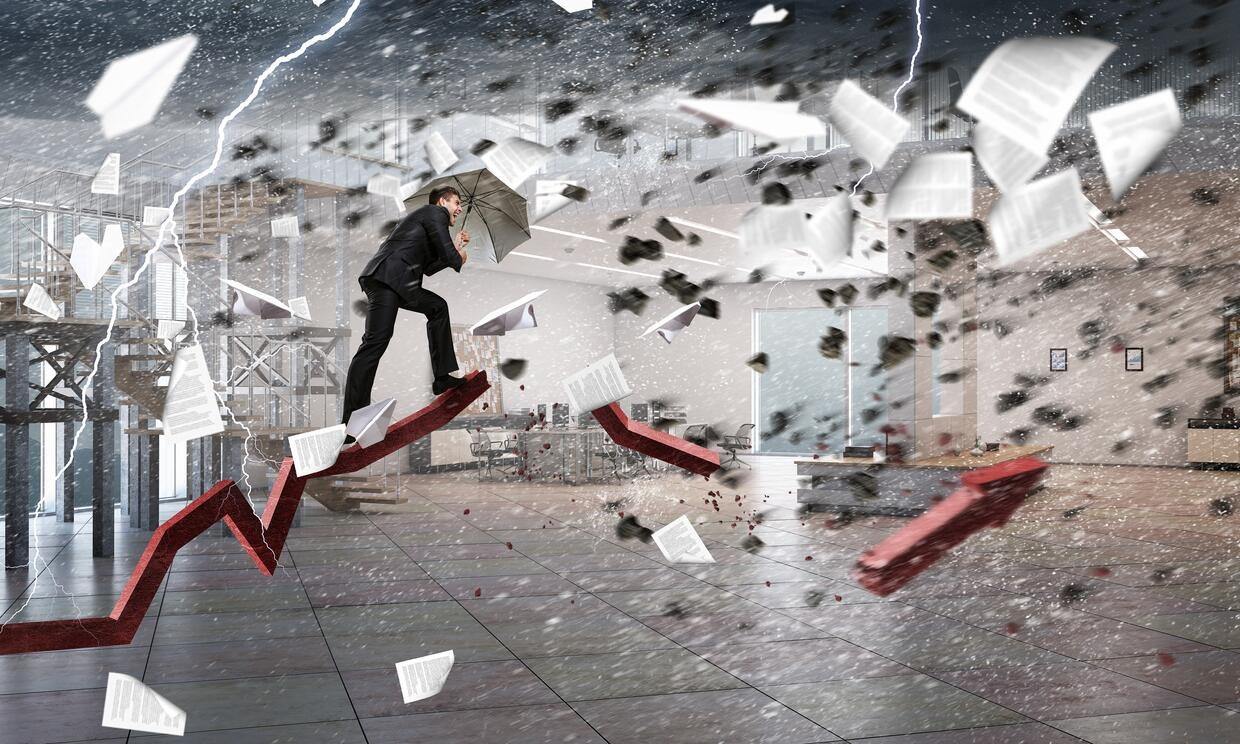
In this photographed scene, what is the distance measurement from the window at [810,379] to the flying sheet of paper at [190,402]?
16.9 m

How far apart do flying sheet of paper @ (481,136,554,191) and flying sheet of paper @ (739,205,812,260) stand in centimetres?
30

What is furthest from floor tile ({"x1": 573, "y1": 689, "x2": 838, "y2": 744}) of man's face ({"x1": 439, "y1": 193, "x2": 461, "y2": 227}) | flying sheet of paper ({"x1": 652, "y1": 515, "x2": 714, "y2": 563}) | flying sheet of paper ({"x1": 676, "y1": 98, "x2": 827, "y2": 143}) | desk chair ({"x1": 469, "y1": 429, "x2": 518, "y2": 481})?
desk chair ({"x1": 469, "y1": 429, "x2": 518, "y2": 481})

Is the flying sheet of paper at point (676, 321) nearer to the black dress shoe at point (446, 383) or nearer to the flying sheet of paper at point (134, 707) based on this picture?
the black dress shoe at point (446, 383)

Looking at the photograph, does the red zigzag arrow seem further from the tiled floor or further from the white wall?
the white wall

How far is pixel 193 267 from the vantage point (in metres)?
9.81

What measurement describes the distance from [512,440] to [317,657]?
969 cm

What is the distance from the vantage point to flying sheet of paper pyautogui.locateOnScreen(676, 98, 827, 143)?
1.07m

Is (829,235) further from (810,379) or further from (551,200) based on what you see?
(810,379)

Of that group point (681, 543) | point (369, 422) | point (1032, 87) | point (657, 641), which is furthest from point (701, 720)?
point (1032, 87)

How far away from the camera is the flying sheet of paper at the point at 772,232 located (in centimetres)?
111

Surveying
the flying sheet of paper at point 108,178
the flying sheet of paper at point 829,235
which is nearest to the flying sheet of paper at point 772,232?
the flying sheet of paper at point 829,235

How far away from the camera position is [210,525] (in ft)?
4.83

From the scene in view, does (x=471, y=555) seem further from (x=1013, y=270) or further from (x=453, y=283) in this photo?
(x=1013, y=270)

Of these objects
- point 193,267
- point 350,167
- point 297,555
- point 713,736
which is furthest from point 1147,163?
point 193,267
